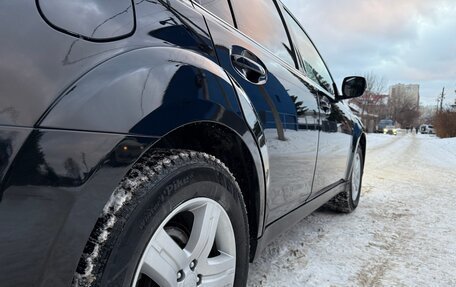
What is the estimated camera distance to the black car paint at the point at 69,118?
2.78 ft

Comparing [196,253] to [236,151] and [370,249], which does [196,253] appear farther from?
[370,249]

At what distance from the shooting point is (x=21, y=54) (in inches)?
34.1

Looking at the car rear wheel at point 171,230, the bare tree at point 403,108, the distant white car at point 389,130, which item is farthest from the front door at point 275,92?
the bare tree at point 403,108

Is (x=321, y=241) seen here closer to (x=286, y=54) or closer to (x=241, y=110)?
(x=286, y=54)

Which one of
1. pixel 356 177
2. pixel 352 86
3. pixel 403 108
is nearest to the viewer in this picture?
pixel 352 86

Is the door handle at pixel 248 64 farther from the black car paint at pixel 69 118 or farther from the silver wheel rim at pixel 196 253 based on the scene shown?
the silver wheel rim at pixel 196 253

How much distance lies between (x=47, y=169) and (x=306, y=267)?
2093mm

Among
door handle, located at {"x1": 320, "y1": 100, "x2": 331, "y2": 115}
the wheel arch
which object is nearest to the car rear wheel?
the wheel arch

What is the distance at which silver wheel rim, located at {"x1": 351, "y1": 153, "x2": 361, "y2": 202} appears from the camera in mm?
4206

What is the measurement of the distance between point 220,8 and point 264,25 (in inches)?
22.8

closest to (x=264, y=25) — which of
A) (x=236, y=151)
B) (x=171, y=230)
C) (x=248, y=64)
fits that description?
(x=248, y=64)

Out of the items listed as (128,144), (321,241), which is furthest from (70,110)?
(321,241)

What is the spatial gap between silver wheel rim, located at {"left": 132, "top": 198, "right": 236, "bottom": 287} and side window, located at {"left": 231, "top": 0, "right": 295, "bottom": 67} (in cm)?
106

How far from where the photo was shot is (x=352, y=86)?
3.84 metres
